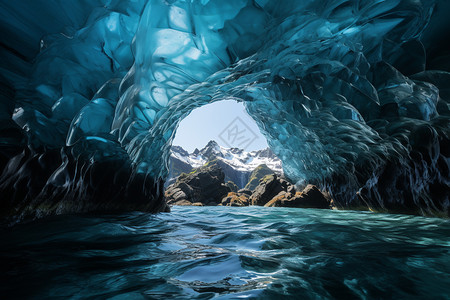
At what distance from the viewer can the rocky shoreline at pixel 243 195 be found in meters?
12.0

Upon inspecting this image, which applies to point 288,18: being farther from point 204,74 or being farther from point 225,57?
point 204,74

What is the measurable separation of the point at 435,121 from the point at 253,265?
4918mm

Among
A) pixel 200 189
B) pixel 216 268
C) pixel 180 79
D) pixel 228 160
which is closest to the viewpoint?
pixel 216 268

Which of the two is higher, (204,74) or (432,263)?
(204,74)

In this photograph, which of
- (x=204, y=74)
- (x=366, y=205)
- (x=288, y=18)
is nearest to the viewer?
(x=288, y=18)

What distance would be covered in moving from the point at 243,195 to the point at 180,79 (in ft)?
65.2

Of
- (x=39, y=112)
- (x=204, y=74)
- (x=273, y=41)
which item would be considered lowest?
(x=39, y=112)

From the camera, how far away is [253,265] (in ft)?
5.03

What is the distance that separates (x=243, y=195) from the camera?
2234cm

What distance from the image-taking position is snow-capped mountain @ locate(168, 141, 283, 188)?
259 ft

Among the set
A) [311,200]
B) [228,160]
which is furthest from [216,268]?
[228,160]

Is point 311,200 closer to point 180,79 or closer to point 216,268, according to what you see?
point 180,79

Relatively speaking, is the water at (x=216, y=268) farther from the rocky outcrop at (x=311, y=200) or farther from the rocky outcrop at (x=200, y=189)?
the rocky outcrop at (x=200, y=189)

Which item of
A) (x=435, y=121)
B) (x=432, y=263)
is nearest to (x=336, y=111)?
(x=435, y=121)
